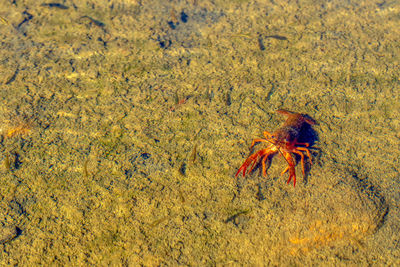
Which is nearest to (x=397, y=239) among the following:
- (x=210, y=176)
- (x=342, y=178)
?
(x=342, y=178)

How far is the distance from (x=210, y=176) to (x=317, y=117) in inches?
57.7

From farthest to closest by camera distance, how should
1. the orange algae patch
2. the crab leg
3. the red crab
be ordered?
1. the red crab
2. the crab leg
3. the orange algae patch

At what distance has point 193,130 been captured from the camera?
3635mm

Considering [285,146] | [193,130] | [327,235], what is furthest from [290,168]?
[193,130]

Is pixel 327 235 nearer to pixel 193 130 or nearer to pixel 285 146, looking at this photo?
pixel 285 146

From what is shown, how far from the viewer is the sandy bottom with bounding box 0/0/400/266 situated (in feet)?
9.32

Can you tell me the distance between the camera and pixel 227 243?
2.81m

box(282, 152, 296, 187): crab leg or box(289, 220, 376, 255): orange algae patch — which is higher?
box(282, 152, 296, 187): crab leg

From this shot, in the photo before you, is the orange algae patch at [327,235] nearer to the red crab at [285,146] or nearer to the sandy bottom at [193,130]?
the sandy bottom at [193,130]

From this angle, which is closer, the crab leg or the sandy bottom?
the sandy bottom

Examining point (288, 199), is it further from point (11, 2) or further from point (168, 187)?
point (11, 2)

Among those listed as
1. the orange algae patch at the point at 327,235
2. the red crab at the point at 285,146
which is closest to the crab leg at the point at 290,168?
the red crab at the point at 285,146

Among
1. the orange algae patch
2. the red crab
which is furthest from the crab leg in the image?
the orange algae patch

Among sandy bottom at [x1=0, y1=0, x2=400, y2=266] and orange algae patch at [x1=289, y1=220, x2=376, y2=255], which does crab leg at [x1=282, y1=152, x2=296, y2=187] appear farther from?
orange algae patch at [x1=289, y1=220, x2=376, y2=255]
